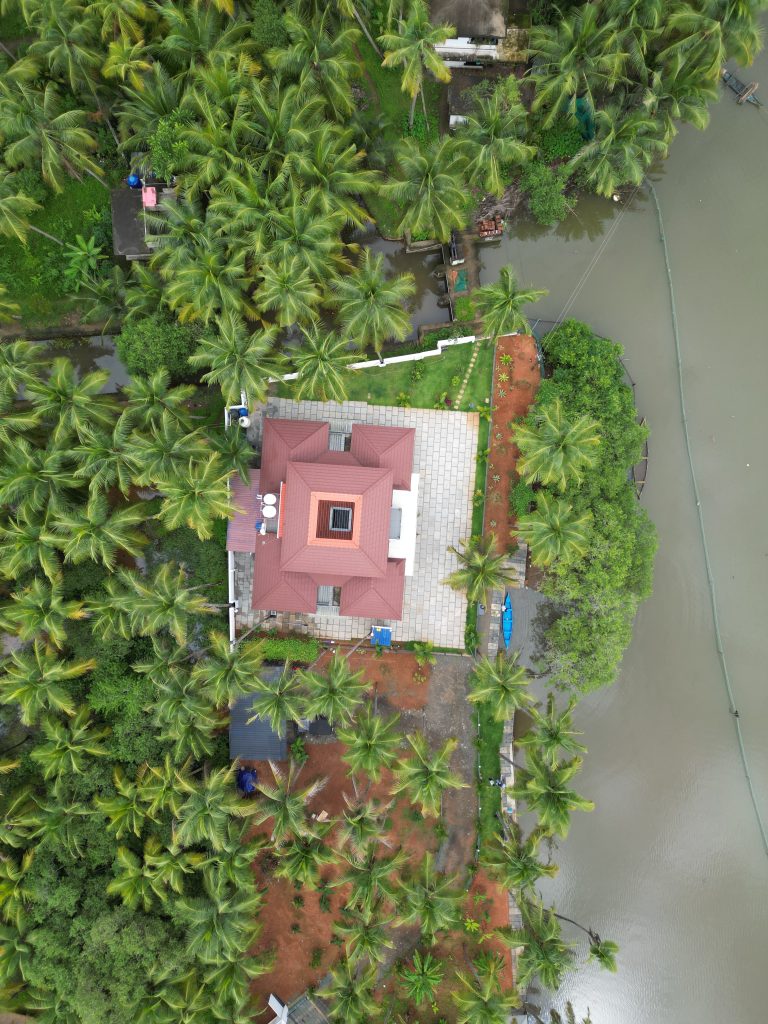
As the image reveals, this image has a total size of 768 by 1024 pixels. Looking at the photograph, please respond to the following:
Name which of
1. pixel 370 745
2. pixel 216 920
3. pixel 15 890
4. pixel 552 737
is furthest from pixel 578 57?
pixel 15 890

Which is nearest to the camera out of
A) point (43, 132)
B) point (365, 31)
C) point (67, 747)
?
point (67, 747)

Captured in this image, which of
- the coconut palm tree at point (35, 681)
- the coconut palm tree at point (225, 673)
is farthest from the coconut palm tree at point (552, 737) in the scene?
the coconut palm tree at point (35, 681)

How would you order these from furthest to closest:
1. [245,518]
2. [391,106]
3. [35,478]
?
1. [391,106]
2. [245,518]
3. [35,478]

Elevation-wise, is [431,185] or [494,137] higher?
[494,137]

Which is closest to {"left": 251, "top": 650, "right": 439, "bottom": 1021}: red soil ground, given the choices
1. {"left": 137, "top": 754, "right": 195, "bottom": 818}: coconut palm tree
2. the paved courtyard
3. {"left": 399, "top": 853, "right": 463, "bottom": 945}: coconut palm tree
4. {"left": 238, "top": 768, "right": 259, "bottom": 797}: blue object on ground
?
{"left": 238, "top": 768, "right": 259, "bottom": 797}: blue object on ground

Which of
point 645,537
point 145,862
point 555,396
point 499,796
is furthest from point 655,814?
point 145,862

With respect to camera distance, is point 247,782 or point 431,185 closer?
point 431,185

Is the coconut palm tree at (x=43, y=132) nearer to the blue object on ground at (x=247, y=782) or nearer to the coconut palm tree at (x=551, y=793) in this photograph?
the blue object on ground at (x=247, y=782)

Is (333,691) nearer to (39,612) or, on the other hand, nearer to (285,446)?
(285,446)
